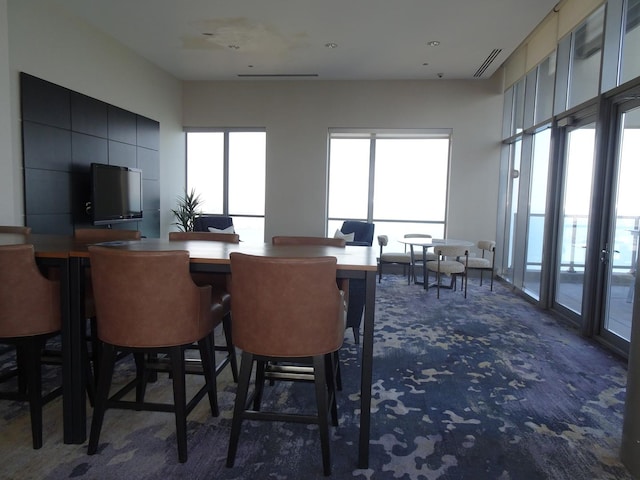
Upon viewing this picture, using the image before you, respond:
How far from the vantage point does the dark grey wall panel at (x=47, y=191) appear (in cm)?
452

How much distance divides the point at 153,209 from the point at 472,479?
6532 millimetres

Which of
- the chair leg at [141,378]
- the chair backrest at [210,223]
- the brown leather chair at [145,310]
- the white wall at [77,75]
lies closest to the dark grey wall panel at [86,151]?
the white wall at [77,75]

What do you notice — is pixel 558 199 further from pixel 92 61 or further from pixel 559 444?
pixel 92 61

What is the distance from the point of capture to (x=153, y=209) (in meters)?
7.19

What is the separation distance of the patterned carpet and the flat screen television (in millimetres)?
2518

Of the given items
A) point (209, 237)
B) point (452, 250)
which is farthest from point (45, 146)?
point (452, 250)

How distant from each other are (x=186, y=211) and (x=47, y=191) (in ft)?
10.2

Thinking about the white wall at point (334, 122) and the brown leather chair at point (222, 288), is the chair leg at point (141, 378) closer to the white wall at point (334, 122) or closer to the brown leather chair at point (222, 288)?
the brown leather chair at point (222, 288)

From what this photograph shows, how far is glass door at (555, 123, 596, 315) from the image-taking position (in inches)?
183

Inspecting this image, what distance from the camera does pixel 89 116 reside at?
5375 mm

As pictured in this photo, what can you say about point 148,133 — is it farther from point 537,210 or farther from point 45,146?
point 537,210

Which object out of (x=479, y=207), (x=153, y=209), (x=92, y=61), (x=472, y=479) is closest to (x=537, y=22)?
(x=479, y=207)

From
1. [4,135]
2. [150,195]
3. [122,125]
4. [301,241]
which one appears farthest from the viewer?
[150,195]

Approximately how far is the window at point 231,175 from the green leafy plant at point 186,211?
40 cm
